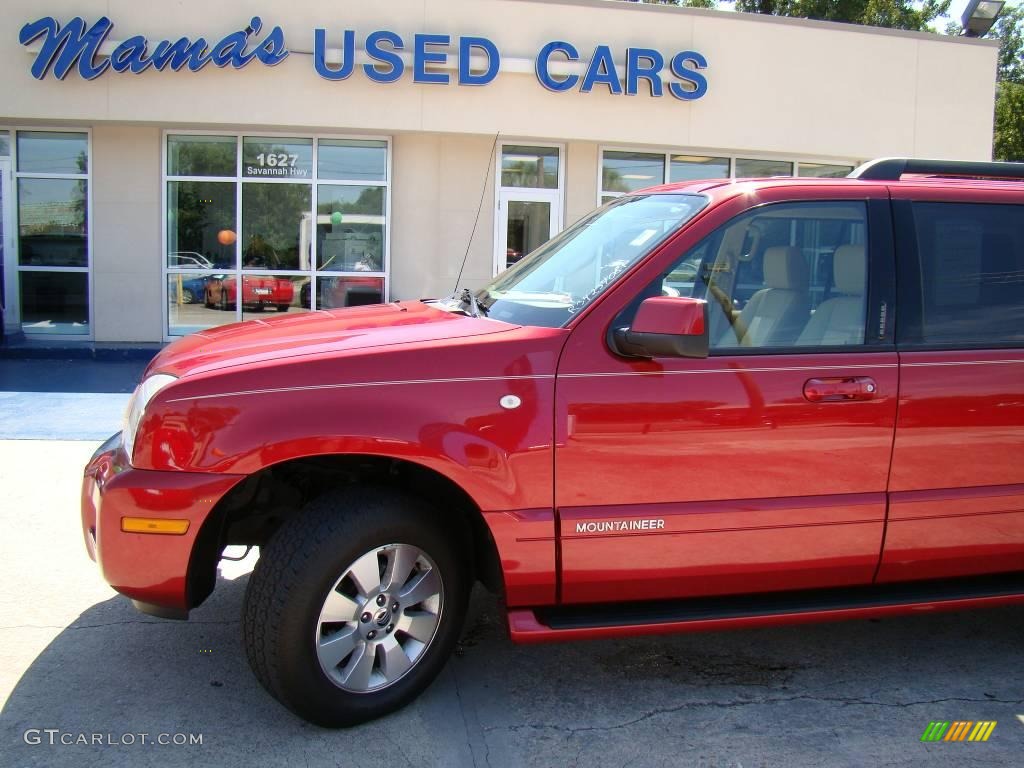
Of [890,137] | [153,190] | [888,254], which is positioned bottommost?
[888,254]

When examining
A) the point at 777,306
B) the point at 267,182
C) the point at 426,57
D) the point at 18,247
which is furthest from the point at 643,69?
the point at 777,306

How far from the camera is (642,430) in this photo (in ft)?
10.5

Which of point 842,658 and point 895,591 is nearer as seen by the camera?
point 895,591

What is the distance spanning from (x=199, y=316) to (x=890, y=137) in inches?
410

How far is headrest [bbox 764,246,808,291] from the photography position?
3.50 meters

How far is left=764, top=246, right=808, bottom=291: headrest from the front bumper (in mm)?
2097

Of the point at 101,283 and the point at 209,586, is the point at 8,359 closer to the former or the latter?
the point at 101,283

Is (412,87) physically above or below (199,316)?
above

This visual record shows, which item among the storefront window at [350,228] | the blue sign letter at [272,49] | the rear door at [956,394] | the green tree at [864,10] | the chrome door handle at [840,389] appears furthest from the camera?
the green tree at [864,10]

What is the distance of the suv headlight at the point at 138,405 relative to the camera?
3.14m

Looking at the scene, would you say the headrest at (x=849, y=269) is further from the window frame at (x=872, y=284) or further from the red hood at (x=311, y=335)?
the red hood at (x=311, y=335)

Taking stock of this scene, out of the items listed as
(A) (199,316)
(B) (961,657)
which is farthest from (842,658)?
(A) (199,316)

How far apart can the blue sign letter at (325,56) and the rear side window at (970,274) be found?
31.4 feet

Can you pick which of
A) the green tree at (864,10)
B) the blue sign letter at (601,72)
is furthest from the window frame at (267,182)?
the green tree at (864,10)
